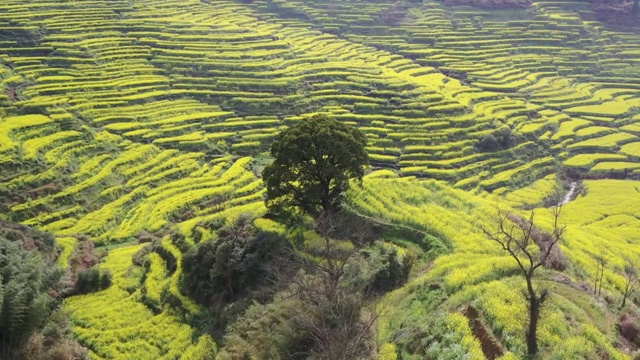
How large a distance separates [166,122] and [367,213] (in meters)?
36.5

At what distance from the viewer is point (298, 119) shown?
219ft

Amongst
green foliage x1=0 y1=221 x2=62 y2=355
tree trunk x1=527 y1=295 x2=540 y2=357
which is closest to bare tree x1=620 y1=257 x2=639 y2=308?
tree trunk x1=527 y1=295 x2=540 y2=357

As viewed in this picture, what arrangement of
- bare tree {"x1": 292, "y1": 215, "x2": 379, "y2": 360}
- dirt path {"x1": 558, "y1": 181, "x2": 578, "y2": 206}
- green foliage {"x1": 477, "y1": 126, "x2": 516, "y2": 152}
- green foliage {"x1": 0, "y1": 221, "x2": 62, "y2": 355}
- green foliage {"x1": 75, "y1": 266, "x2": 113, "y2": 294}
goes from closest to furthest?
bare tree {"x1": 292, "y1": 215, "x2": 379, "y2": 360}
green foliage {"x1": 0, "y1": 221, "x2": 62, "y2": 355}
green foliage {"x1": 75, "y1": 266, "x2": 113, "y2": 294}
dirt path {"x1": 558, "y1": 181, "x2": 578, "y2": 206}
green foliage {"x1": 477, "y1": 126, "x2": 516, "y2": 152}

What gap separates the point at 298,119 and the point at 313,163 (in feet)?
118

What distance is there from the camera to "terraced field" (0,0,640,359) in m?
30.2

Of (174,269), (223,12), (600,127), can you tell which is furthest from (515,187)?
(223,12)

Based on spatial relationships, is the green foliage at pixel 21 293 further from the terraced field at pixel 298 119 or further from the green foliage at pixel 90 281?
the terraced field at pixel 298 119

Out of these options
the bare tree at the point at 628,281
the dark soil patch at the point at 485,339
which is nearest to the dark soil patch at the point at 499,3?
the bare tree at the point at 628,281

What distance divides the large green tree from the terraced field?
167 inches

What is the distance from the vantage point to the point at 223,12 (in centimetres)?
10800

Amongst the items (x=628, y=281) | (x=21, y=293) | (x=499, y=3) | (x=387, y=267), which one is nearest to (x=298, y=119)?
(x=387, y=267)

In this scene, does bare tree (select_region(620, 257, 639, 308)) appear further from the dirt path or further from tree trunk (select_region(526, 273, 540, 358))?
the dirt path

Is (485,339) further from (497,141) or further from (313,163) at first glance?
(497,141)

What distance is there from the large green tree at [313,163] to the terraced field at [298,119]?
4245 millimetres
